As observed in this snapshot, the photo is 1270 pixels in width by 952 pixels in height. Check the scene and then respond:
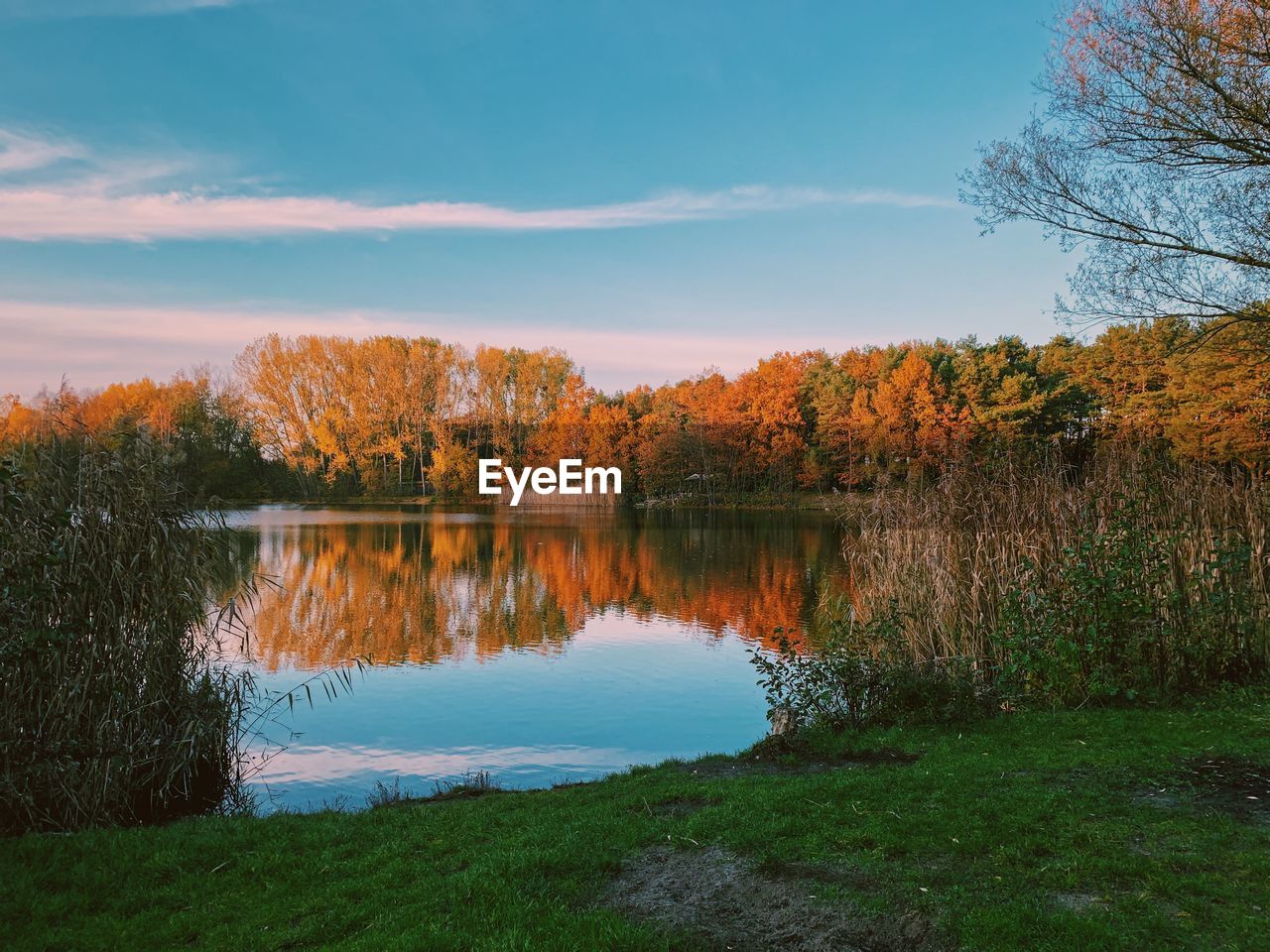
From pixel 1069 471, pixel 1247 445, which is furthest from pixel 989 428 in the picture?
pixel 1069 471

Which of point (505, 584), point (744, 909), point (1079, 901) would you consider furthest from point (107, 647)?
point (505, 584)

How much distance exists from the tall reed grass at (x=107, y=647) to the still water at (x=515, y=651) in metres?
1.62

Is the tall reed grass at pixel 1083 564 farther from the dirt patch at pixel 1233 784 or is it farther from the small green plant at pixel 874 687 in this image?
the dirt patch at pixel 1233 784

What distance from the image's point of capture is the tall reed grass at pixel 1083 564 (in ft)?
27.3

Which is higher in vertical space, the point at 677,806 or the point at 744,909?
the point at 744,909

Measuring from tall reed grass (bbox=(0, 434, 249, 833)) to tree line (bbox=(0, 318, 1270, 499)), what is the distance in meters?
37.8

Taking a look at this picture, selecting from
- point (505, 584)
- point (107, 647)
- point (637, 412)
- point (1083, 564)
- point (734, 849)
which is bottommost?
point (505, 584)

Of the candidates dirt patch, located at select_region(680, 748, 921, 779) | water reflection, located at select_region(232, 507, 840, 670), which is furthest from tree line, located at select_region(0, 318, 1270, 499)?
dirt patch, located at select_region(680, 748, 921, 779)

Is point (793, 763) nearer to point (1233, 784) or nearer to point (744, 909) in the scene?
point (1233, 784)

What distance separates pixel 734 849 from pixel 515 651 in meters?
11.5

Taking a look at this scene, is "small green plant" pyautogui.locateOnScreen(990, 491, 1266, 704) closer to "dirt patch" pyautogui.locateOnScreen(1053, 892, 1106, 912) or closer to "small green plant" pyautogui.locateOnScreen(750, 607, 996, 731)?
"small green plant" pyautogui.locateOnScreen(750, 607, 996, 731)

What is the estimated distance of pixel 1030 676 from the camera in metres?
8.66

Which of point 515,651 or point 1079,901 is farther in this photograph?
point 515,651

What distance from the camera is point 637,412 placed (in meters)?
73.3
